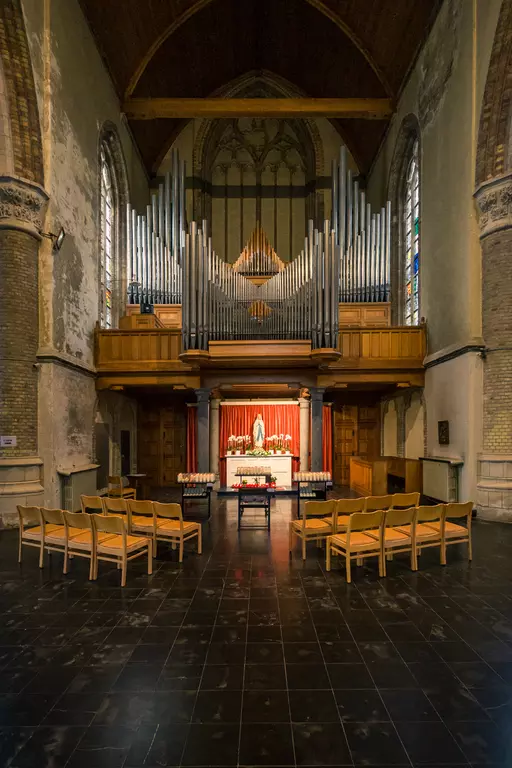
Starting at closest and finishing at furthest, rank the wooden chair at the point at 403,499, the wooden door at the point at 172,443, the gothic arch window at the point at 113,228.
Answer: the wooden chair at the point at 403,499 < the gothic arch window at the point at 113,228 < the wooden door at the point at 172,443

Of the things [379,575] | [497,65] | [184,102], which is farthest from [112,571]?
[184,102]

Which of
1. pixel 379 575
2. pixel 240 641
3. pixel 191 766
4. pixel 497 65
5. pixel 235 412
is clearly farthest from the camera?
pixel 235 412

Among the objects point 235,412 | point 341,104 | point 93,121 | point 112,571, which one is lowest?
point 112,571

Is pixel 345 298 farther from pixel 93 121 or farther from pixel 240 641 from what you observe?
pixel 240 641

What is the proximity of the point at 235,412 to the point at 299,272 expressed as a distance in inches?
205

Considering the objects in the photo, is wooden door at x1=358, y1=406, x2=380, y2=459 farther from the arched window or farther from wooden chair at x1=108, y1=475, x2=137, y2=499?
the arched window

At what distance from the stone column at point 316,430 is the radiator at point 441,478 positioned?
8.11ft

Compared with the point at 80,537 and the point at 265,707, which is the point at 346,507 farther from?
the point at 265,707

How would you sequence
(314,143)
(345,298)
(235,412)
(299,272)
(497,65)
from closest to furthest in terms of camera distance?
(497,65), (299,272), (345,298), (235,412), (314,143)

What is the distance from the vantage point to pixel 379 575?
5.94 m

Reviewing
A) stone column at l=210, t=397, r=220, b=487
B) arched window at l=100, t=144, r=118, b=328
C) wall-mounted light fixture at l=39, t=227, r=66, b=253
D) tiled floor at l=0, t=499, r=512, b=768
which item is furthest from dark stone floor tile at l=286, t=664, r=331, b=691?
arched window at l=100, t=144, r=118, b=328

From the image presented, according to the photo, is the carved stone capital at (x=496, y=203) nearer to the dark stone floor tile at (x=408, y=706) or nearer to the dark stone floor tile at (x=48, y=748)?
the dark stone floor tile at (x=408, y=706)

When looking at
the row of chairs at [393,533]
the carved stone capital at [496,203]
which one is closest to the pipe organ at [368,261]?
the carved stone capital at [496,203]

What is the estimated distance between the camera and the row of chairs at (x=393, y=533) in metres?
5.82
